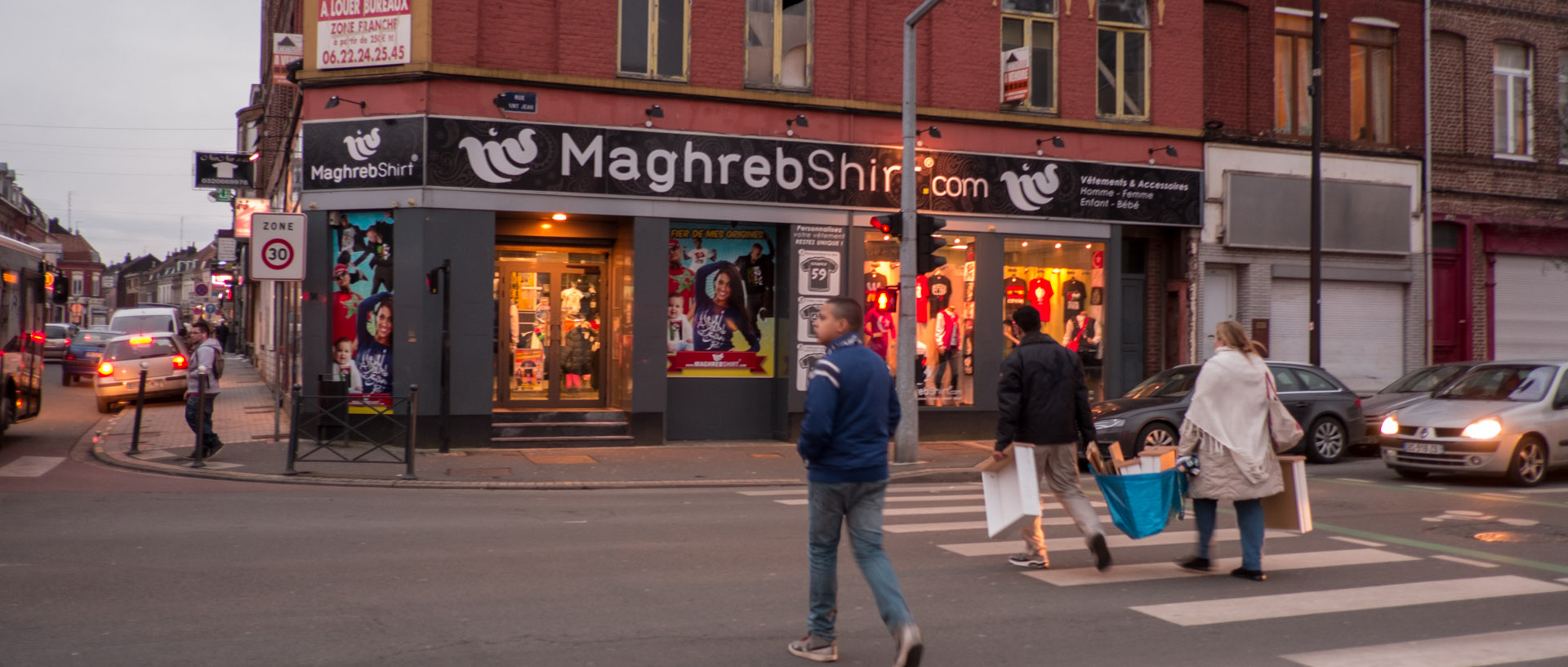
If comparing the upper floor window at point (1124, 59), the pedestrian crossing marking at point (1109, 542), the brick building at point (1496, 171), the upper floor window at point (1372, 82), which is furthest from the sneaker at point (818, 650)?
the brick building at point (1496, 171)

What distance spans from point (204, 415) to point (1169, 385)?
11964 mm

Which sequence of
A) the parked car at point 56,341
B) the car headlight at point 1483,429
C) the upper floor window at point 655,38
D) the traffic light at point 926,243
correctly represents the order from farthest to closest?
the parked car at point 56,341, the upper floor window at point 655,38, the traffic light at point 926,243, the car headlight at point 1483,429

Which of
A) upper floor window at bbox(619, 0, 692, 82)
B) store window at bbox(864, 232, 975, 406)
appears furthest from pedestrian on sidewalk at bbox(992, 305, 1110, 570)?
store window at bbox(864, 232, 975, 406)

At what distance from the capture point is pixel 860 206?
718 inches

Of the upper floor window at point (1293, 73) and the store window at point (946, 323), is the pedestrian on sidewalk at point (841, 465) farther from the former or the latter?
the upper floor window at point (1293, 73)

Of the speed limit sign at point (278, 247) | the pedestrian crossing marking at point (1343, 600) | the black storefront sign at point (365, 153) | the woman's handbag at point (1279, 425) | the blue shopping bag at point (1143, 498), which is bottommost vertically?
the pedestrian crossing marking at point (1343, 600)

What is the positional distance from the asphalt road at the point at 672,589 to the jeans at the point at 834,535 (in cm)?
30

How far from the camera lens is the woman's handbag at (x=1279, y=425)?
7.55 meters

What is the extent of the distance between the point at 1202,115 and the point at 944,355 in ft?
21.3

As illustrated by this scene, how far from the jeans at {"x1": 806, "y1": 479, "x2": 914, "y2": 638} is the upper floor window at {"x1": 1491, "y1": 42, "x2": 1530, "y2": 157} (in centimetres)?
2337

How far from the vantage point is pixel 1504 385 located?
14.0 m

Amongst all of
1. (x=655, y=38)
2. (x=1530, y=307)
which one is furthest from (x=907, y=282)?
(x=1530, y=307)

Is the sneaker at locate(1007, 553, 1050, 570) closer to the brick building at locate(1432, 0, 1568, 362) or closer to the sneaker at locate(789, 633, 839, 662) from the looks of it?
the sneaker at locate(789, 633, 839, 662)

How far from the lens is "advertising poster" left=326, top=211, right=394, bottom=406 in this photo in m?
16.3
